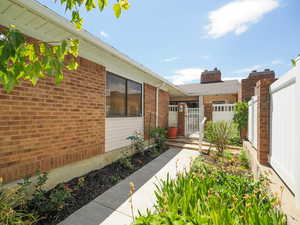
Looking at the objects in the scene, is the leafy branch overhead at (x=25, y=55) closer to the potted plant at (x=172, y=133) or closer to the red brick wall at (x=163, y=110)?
the red brick wall at (x=163, y=110)

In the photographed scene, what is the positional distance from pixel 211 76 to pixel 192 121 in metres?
14.0

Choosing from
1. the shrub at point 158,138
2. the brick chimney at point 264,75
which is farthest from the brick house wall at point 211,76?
the shrub at point 158,138

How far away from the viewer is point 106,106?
4.62 m

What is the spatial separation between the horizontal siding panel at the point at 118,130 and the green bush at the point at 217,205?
9.37ft

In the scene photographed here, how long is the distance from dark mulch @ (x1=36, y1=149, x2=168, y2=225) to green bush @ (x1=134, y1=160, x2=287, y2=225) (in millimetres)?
1576

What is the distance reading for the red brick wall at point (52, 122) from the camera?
8.13 ft

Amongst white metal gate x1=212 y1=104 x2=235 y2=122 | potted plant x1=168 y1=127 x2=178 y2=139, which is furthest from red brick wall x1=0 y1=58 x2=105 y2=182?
white metal gate x1=212 y1=104 x2=235 y2=122

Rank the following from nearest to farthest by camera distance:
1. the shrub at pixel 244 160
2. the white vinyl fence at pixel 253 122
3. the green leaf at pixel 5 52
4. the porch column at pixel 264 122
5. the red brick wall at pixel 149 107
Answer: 1. the green leaf at pixel 5 52
2. the porch column at pixel 264 122
3. the white vinyl fence at pixel 253 122
4. the shrub at pixel 244 160
5. the red brick wall at pixel 149 107

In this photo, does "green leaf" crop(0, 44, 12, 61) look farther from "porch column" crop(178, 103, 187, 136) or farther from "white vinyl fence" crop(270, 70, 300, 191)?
"porch column" crop(178, 103, 187, 136)

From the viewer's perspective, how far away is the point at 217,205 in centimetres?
178

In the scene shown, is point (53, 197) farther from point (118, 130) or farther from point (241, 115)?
point (241, 115)

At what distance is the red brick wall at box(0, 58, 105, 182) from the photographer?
2.48m

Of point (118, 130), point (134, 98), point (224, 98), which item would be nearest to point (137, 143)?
point (118, 130)

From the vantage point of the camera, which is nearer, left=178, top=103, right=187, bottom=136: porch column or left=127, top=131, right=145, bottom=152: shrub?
left=127, top=131, right=145, bottom=152: shrub
